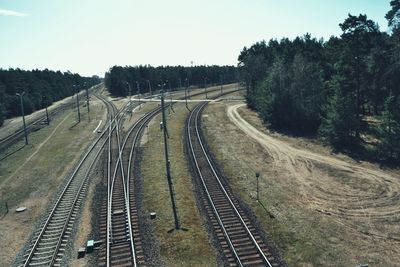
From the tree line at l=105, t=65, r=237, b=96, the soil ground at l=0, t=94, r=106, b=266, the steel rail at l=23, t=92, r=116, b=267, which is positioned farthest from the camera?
the tree line at l=105, t=65, r=237, b=96

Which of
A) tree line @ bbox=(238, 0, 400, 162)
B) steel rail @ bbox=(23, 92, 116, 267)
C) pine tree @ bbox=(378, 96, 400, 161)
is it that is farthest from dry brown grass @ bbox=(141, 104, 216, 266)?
pine tree @ bbox=(378, 96, 400, 161)

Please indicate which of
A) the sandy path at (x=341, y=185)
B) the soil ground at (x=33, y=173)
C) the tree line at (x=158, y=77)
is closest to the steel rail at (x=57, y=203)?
the soil ground at (x=33, y=173)

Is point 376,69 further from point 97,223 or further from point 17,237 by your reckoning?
point 17,237

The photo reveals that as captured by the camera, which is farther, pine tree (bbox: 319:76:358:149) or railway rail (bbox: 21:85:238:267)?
pine tree (bbox: 319:76:358:149)

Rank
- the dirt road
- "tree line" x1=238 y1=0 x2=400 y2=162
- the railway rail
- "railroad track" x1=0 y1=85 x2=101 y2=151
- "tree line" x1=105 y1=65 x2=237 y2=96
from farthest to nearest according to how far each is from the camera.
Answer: "tree line" x1=105 y1=65 x2=237 y2=96 < "railroad track" x1=0 y1=85 x2=101 y2=151 < "tree line" x1=238 y1=0 x2=400 y2=162 < the dirt road < the railway rail

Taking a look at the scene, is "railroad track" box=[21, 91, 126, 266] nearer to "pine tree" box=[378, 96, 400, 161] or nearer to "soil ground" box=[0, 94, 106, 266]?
"soil ground" box=[0, 94, 106, 266]

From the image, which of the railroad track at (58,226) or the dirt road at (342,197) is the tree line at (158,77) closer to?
the dirt road at (342,197)

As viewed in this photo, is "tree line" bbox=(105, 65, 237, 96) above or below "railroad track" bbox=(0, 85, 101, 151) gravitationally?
above
